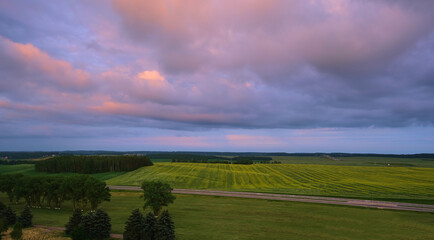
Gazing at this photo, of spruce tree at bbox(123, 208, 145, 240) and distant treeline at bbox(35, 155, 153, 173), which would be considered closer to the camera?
spruce tree at bbox(123, 208, 145, 240)

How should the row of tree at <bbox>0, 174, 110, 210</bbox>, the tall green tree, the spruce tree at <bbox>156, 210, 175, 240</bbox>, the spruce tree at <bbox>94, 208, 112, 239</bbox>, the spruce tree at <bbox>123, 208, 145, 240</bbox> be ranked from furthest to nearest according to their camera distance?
the row of tree at <bbox>0, 174, 110, 210</bbox>, the tall green tree, the spruce tree at <bbox>94, 208, 112, 239</bbox>, the spruce tree at <bbox>123, 208, 145, 240</bbox>, the spruce tree at <bbox>156, 210, 175, 240</bbox>

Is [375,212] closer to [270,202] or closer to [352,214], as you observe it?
[352,214]

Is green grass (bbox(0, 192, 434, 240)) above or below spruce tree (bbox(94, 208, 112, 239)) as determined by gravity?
below

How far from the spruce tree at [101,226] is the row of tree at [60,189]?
1961 centimetres

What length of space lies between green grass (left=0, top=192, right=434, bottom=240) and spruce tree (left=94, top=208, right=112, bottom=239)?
10.7ft

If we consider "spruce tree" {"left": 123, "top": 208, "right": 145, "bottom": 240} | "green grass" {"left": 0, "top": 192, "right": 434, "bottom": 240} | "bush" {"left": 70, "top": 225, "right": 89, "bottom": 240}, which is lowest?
"green grass" {"left": 0, "top": 192, "right": 434, "bottom": 240}

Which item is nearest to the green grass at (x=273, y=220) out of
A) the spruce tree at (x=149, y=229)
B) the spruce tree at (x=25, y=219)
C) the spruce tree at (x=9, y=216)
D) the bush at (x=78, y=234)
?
the spruce tree at (x=25, y=219)

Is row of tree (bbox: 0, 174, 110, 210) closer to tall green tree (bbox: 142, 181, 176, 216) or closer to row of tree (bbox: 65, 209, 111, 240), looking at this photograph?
tall green tree (bbox: 142, 181, 176, 216)

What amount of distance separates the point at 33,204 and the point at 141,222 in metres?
47.4

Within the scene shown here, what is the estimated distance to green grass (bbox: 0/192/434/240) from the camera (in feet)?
129

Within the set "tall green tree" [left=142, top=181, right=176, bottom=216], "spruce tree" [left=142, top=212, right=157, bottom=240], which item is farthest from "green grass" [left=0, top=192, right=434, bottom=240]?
"spruce tree" [left=142, top=212, right=157, bottom=240]

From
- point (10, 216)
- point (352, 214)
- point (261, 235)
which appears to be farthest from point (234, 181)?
point (10, 216)

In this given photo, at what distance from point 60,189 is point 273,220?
164 ft

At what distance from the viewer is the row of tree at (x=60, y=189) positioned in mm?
56125
